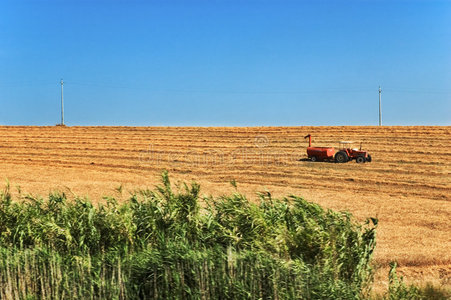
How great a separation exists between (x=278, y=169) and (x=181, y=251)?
58.8ft

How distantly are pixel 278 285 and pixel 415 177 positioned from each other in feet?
57.7

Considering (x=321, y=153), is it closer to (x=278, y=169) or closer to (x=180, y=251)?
(x=278, y=169)

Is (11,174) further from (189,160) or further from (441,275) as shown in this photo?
(441,275)

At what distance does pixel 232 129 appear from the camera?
123ft

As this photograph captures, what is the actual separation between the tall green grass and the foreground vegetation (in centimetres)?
2

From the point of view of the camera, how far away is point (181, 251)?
8461mm

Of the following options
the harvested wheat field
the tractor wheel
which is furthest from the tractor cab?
the harvested wheat field

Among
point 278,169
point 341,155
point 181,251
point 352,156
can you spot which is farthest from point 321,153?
point 181,251

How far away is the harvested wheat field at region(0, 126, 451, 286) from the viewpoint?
47.5 feet

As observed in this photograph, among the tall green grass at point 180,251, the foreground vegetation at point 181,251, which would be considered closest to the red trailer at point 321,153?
the tall green grass at point 180,251

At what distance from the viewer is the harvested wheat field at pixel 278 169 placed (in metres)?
14.5

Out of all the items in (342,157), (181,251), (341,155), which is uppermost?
(341,155)

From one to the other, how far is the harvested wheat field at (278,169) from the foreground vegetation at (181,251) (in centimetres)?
219

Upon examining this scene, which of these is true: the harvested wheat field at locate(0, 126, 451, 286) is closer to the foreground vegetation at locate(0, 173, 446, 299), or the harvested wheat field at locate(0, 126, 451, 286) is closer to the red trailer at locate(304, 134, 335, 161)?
the red trailer at locate(304, 134, 335, 161)
